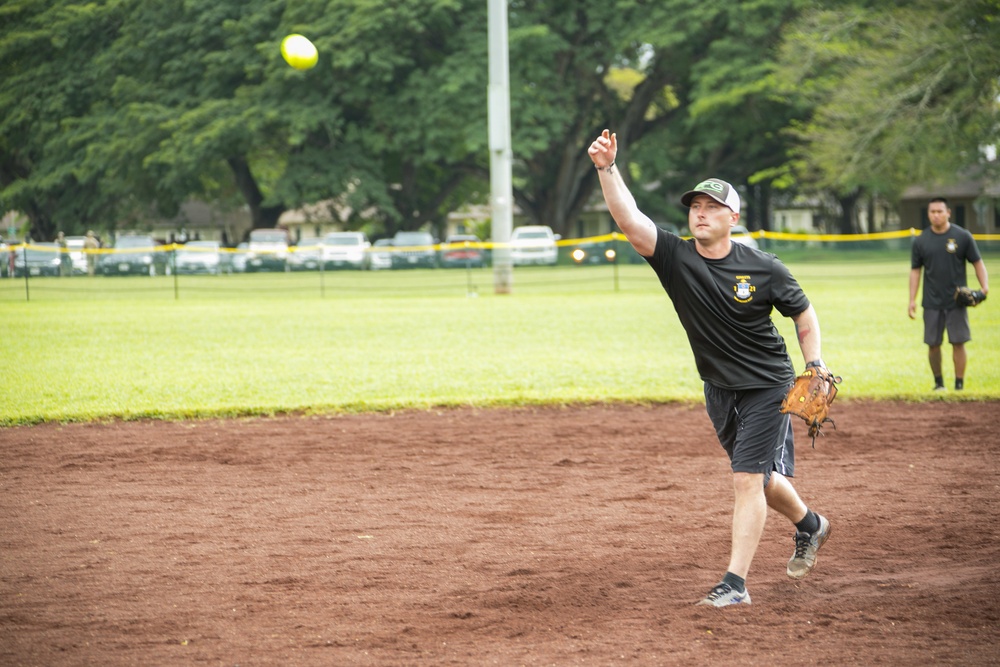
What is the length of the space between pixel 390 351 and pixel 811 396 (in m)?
10.8

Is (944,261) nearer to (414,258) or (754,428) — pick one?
(754,428)

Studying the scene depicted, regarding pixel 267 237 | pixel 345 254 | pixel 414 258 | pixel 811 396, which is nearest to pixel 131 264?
pixel 345 254

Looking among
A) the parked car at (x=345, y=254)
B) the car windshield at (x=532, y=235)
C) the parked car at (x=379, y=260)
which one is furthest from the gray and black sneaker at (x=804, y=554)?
the car windshield at (x=532, y=235)

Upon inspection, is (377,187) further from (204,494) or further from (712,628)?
(712,628)

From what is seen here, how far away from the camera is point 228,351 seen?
602 inches

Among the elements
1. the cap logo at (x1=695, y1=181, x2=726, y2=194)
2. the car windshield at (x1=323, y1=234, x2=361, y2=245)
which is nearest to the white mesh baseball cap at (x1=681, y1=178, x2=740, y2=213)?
the cap logo at (x1=695, y1=181, x2=726, y2=194)

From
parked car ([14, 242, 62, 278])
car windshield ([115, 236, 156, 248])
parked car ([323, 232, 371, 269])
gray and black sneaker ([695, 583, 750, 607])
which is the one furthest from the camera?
car windshield ([115, 236, 156, 248])

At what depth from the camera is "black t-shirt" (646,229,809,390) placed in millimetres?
4836

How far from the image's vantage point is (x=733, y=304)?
15.9ft

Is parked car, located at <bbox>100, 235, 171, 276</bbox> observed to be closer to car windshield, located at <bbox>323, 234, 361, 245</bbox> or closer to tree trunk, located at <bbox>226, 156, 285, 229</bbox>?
car windshield, located at <bbox>323, 234, 361, 245</bbox>

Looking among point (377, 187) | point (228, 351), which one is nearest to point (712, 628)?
point (228, 351)

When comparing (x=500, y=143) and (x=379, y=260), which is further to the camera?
(x=379, y=260)

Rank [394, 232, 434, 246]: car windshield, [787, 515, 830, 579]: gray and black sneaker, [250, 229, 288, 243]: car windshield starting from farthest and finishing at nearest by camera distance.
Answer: [394, 232, 434, 246]: car windshield < [250, 229, 288, 243]: car windshield < [787, 515, 830, 579]: gray and black sneaker

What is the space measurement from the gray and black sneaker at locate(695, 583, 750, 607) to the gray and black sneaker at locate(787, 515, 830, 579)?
534mm
